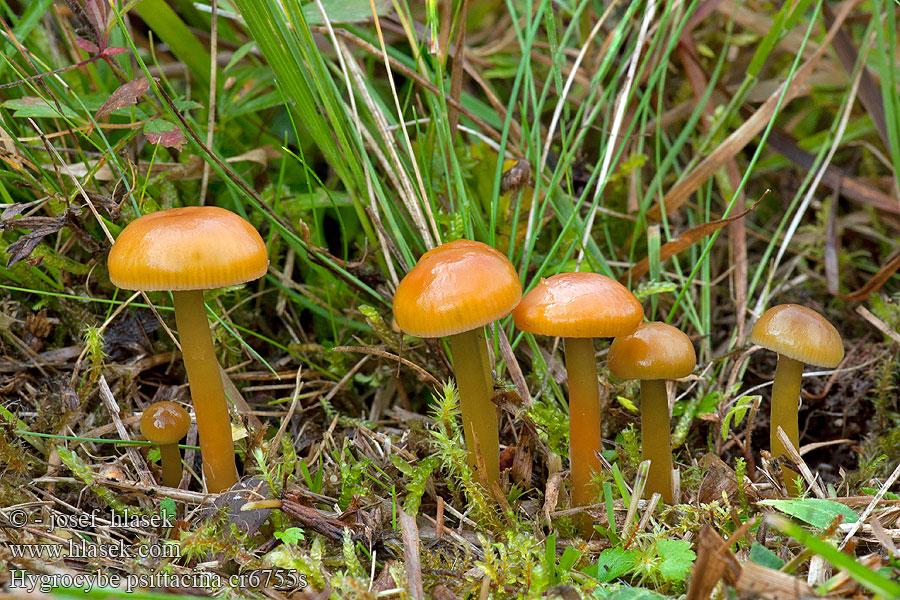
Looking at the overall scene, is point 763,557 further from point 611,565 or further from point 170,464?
point 170,464

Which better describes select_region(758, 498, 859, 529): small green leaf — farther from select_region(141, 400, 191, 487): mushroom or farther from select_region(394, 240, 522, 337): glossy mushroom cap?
select_region(141, 400, 191, 487): mushroom

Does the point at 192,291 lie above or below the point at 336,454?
above

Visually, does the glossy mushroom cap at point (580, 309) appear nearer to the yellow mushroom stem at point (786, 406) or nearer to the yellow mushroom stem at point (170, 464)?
the yellow mushroom stem at point (786, 406)

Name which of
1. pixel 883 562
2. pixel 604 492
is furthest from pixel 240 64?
pixel 883 562

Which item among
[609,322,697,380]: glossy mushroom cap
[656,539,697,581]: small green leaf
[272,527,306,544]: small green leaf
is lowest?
[656,539,697,581]: small green leaf

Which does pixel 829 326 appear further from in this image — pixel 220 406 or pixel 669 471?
pixel 220 406

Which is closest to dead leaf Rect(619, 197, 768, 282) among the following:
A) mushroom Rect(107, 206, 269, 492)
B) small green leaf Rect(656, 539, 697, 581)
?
small green leaf Rect(656, 539, 697, 581)
